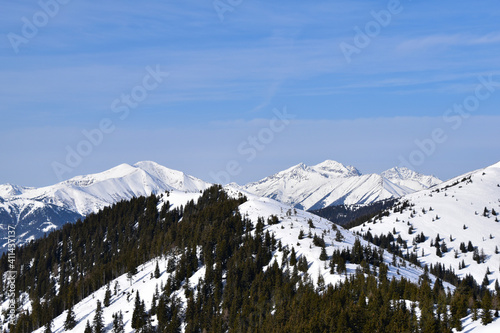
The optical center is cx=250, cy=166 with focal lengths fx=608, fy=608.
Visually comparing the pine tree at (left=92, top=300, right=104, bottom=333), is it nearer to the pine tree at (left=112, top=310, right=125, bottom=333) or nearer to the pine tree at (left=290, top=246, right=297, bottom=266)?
the pine tree at (left=112, top=310, right=125, bottom=333)

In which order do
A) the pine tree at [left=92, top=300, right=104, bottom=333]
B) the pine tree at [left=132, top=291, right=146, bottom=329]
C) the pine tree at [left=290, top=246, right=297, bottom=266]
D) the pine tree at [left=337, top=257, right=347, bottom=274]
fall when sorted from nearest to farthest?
1. the pine tree at [left=337, top=257, right=347, bottom=274]
2. the pine tree at [left=132, top=291, right=146, bottom=329]
3. the pine tree at [left=290, top=246, right=297, bottom=266]
4. the pine tree at [left=92, top=300, right=104, bottom=333]

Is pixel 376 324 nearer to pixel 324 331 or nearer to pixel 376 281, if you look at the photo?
pixel 324 331

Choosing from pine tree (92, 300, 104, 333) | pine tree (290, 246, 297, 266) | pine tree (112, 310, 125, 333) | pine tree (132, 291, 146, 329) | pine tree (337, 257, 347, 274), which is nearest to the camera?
pine tree (337, 257, 347, 274)

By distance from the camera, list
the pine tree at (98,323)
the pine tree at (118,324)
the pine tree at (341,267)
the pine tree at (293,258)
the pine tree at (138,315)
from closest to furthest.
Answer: the pine tree at (341,267) → the pine tree at (138,315) → the pine tree at (118,324) → the pine tree at (293,258) → the pine tree at (98,323)

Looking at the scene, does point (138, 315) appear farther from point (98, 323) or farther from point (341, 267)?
point (341, 267)

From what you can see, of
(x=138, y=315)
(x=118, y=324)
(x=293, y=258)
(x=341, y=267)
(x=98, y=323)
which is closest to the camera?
(x=341, y=267)

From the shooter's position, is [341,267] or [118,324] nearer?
[341,267]

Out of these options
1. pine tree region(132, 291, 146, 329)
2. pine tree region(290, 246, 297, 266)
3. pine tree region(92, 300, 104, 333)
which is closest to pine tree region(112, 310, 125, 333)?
pine tree region(132, 291, 146, 329)

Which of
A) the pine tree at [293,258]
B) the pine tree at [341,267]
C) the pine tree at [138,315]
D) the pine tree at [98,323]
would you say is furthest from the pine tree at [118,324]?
the pine tree at [341,267]

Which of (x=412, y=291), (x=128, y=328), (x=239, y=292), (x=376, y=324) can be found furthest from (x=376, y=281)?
(x=128, y=328)

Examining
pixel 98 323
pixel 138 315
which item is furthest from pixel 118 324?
pixel 98 323

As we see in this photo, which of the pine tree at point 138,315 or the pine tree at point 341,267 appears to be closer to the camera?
the pine tree at point 341,267

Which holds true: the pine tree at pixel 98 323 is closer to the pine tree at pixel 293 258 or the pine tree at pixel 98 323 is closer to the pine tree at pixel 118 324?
the pine tree at pixel 118 324

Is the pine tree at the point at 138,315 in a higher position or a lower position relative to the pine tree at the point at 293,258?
lower
